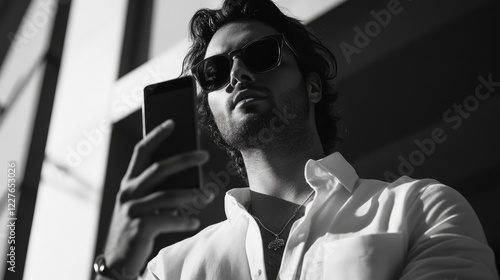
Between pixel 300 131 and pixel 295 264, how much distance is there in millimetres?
506

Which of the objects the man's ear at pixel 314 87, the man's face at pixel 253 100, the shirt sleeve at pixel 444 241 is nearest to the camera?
the shirt sleeve at pixel 444 241

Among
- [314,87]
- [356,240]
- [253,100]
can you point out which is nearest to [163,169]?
[356,240]

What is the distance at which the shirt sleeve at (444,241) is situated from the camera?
2.58 feet

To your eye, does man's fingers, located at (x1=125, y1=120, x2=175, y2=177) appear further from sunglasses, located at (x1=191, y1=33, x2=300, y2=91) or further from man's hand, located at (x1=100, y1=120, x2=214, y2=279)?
sunglasses, located at (x1=191, y1=33, x2=300, y2=91)

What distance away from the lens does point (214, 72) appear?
1351 millimetres

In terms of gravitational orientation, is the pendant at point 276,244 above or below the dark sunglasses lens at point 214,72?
below

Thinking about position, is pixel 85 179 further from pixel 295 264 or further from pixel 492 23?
pixel 492 23

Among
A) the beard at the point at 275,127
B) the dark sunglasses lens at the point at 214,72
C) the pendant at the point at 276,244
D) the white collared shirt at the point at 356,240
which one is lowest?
the pendant at the point at 276,244

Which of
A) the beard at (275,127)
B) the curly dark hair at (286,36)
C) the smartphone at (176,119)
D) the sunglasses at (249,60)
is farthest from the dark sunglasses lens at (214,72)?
the smartphone at (176,119)

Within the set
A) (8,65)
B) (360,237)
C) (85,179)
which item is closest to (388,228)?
(360,237)

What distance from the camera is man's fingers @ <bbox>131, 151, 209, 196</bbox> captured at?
66 cm

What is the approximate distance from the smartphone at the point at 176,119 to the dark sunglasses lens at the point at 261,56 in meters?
0.42

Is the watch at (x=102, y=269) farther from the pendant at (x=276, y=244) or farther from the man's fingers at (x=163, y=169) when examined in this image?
the pendant at (x=276, y=244)

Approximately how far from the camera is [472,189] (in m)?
1.79
